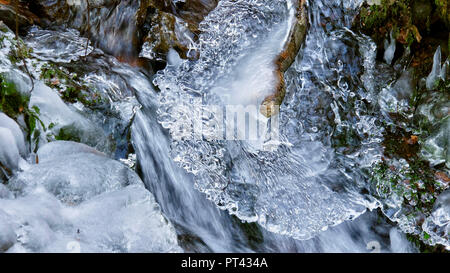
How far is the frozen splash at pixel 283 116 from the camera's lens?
12.0 feet

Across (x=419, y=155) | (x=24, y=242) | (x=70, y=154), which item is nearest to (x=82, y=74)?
(x=70, y=154)

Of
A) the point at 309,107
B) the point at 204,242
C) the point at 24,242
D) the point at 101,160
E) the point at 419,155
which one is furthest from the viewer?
the point at 309,107

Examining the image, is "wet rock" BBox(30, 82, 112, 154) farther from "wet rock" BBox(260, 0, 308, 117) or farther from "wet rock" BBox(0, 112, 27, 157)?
A: "wet rock" BBox(260, 0, 308, 117)

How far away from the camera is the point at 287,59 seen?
4.14 m

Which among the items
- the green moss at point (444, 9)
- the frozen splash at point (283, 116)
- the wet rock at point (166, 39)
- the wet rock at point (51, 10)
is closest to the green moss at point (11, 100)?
the frozen splash at point (283, 116)

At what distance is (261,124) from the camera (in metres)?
3.81

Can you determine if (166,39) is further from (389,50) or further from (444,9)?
(444,9)

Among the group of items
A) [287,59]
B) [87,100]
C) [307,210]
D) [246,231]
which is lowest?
[246,231]

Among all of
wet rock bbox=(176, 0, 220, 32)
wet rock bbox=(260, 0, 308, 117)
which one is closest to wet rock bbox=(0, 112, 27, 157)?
wet rock bbox=(260, 0, 308, 117)

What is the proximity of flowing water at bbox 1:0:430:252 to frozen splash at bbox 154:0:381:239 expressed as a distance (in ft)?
0.04

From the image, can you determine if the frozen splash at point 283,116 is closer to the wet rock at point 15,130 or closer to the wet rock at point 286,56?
the wet rock at point 286,56

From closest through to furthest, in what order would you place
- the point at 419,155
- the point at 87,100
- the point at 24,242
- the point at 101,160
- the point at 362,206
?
the point at 24,242, the point at 101,160, the point at 87,100, the point at 362,206, the point at 419,155

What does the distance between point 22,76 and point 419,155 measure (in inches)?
146

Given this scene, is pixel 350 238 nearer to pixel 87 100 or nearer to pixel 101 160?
pixel 101 160
